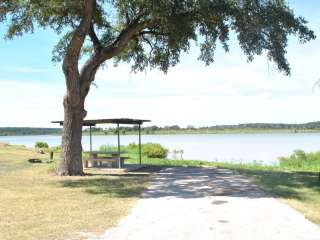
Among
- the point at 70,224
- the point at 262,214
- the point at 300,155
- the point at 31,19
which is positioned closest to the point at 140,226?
the point at 70,224

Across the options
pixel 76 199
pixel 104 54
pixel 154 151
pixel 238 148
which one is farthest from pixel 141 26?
pixel 238 148

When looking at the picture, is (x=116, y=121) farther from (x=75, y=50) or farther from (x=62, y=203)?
(x=62, y=203)

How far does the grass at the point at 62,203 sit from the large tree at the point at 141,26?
236 cm

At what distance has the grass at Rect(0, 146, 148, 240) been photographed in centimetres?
903

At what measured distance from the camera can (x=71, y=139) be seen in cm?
1969

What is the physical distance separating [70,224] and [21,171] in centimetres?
1248

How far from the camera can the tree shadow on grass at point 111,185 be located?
1398 centimetres

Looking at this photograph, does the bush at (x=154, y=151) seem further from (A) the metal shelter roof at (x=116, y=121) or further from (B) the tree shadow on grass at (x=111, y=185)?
(B) the tree shadow on grass at (x=111, y=185)

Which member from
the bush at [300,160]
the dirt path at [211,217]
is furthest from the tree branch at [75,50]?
the bush at [300,160]

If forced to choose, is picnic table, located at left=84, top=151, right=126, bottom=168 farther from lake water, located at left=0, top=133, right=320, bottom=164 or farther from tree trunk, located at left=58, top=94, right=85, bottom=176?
lake water, located at left=0, top=133, right=320, bottom=164

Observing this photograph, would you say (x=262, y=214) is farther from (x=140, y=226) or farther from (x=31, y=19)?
(x=31, y=19)

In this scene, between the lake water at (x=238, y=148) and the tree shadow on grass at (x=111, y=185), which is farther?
the lake water at (x=238, y=148)

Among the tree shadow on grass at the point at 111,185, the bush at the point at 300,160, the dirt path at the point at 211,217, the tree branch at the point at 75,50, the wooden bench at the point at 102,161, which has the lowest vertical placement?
the bush at the point at 300,160

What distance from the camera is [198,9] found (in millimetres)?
18000
